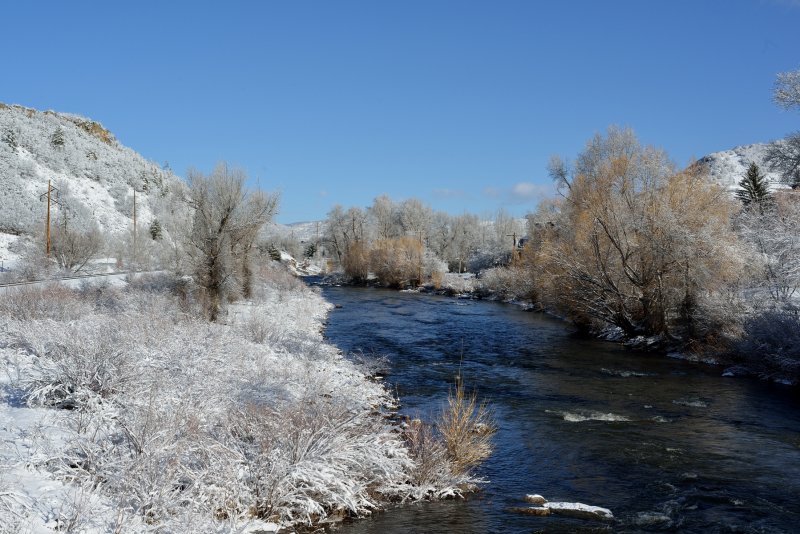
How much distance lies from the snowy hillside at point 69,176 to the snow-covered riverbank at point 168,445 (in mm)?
38902

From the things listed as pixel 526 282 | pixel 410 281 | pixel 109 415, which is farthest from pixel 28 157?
pixel 109 415

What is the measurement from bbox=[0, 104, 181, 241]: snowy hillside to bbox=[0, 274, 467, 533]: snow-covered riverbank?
128ft

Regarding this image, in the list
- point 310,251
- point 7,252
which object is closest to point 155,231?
point 7,252

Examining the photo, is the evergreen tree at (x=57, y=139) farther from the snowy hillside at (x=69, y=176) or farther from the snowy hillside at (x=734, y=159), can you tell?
the snowy hillside at (x=734, y=159)

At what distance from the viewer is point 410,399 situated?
47.2ft

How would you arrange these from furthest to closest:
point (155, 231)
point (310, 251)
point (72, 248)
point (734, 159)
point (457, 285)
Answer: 1. point (310, 251)
2. point (734, 159)
3. point (457, 285)
4. point (155, 231)
5. point (72, 248)

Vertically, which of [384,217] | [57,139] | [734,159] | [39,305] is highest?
[734,159]

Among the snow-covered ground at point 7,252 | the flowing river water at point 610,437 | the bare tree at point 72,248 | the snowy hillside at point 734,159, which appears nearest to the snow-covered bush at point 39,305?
the flowing river water at point 610,437

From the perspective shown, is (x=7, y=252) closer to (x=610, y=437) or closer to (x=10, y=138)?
(x=10, y=138)

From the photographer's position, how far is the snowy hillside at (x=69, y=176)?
4684 centimetres

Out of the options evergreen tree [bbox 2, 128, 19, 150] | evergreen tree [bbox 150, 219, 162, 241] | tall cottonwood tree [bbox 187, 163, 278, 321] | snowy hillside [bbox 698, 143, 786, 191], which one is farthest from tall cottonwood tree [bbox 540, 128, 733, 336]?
snowy hillside [bbox 698, 143, 786, 191]

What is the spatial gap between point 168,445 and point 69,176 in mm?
61510

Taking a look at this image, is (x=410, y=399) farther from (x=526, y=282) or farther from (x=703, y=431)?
(x=526, y=282)

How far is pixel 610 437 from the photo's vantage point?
1170 cm
